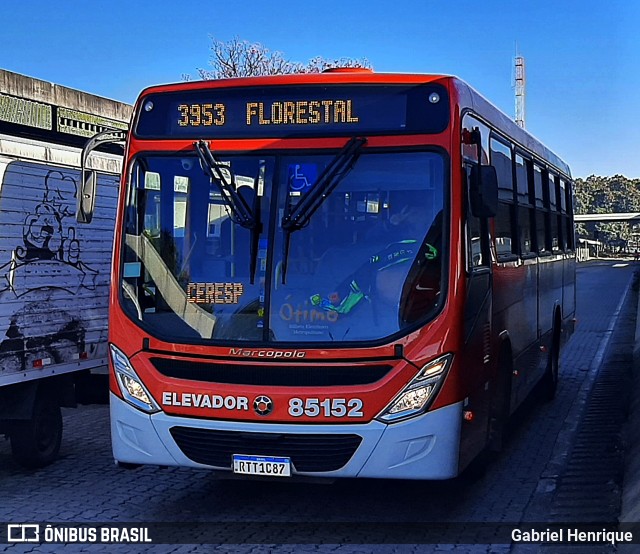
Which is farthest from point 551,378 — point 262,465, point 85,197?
point 85,197

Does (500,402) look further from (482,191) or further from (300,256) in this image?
(300,256)

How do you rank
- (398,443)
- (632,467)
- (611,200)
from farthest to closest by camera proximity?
(611,200) < (632,467) < (398,443)

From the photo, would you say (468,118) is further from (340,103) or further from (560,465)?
(560,465)

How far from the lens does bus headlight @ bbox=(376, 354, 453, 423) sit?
5949mm

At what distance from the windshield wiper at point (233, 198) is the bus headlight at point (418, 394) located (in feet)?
4.09

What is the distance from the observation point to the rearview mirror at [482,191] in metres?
6.43

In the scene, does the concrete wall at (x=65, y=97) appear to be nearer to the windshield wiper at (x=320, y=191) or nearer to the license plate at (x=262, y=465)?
the windshield wiper at (x=320, y=191)

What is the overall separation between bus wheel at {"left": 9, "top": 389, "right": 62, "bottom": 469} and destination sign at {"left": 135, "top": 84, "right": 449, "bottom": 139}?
2919 millimetres

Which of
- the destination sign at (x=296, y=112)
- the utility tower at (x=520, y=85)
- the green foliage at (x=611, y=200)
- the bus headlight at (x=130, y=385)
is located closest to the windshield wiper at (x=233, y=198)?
the destination sign at (x=296, y=112)

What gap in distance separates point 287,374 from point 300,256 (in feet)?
2.58

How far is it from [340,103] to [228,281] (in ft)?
4.76

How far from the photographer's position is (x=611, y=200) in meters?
153

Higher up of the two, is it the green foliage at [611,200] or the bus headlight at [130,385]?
the green foliage at [611,200]

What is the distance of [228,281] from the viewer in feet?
20.6
